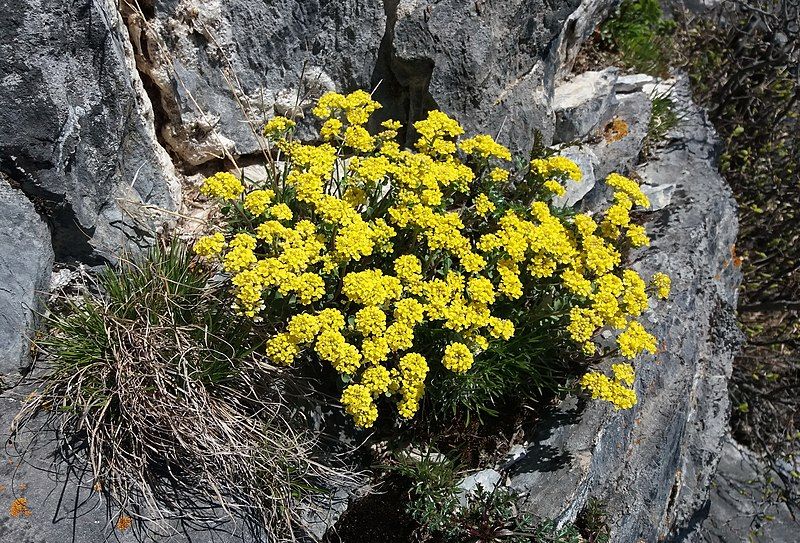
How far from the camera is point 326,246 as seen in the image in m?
3.53

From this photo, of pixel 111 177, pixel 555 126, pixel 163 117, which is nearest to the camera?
pixel 111 177

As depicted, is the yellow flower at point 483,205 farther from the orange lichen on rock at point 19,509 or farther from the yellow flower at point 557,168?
the orange lichen on rock at point 19,509

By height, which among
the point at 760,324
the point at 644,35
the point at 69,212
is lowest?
the point at 760,324

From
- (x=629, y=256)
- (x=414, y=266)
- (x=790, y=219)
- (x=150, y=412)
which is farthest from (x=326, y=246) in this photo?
(x=790, y=219)

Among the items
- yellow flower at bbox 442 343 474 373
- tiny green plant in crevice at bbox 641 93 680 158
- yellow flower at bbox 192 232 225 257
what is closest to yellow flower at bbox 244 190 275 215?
yellow flower at bbox 192 232 225 257

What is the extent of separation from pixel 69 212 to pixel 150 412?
1.15m

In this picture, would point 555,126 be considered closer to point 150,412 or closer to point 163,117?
point 163,117

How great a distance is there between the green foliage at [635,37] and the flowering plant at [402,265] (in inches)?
119

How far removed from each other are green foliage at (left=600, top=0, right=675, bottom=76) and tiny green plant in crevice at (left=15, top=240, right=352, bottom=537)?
4.78 metres

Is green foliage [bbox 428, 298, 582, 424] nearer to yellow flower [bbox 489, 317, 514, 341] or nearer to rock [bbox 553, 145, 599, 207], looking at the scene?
yellow flower [bbox 489, 317, 514, 341]

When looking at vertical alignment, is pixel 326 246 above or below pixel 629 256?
above

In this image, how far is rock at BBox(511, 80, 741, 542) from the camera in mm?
3783

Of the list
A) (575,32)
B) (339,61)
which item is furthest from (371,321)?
(575,32)

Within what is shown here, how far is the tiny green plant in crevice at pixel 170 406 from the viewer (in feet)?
10.7
